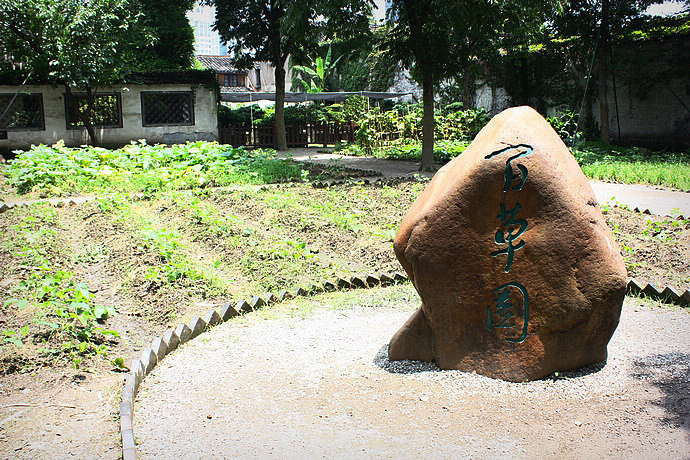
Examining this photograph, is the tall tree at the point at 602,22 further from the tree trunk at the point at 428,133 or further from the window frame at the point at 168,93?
the window frame at the point at 168,93

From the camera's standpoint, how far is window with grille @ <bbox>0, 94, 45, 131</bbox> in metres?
20.4

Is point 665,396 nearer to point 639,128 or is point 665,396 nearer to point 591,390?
point 591,390

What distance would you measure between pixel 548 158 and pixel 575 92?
20.4 meters

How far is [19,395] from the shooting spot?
398 centimetres

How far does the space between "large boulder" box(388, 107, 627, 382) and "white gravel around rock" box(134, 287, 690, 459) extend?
242 mm

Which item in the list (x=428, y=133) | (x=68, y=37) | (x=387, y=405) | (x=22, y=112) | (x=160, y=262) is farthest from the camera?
(x=22, y=112)

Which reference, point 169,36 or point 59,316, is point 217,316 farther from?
point 169,36

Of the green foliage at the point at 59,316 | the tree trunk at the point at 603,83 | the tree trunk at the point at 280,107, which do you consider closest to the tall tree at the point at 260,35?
the tree trunk at the point at 280,107

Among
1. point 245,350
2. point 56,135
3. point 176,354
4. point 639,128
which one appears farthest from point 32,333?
point 639,128

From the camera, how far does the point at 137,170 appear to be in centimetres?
1224

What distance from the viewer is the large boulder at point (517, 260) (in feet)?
12.9

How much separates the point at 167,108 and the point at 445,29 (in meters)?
12.4

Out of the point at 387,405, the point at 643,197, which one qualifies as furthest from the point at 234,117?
the point at 387,405

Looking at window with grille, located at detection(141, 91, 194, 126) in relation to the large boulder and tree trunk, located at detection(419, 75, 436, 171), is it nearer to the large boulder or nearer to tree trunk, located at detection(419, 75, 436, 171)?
tree trunk, located at detection(419, 75, 436, 171)
